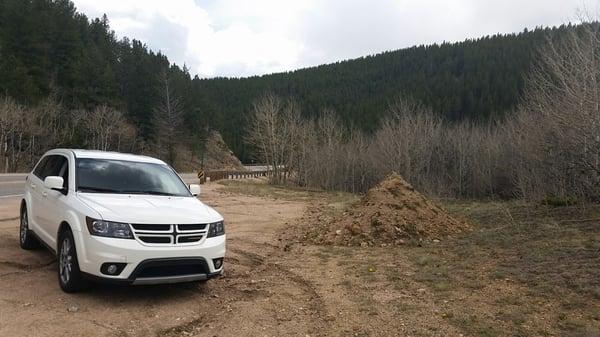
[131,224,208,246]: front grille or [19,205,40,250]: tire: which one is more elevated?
[131,224,208,246]: front grille

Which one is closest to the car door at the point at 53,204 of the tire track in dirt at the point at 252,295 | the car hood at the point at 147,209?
the car hood at the point at 147,209

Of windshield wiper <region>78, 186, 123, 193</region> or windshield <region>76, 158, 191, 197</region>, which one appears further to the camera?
windshield <region>76, 158, 191, 197</region>

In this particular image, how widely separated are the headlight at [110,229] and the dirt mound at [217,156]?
7275cm

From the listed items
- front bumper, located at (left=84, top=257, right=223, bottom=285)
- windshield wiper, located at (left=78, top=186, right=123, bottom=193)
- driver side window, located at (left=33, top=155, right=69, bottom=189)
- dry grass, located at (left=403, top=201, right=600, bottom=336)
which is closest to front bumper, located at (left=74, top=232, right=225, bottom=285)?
front bumper, located at (left=84, top=257, right=223, bottom=285)

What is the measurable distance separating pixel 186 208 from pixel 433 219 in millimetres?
7379

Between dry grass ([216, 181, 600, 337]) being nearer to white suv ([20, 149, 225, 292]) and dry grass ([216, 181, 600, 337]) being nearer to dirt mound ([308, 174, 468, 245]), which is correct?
dirt mound ([308, 174, 468, 245])

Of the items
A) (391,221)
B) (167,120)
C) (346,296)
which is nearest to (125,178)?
(346,296)

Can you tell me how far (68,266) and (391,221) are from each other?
7.27 meters

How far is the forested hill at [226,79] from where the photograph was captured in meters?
52.6

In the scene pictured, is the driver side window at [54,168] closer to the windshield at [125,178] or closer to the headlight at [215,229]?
the windshield at [125,178]

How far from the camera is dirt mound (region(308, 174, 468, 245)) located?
10797 millimetres

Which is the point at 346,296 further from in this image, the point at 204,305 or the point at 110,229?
the point at 110,229

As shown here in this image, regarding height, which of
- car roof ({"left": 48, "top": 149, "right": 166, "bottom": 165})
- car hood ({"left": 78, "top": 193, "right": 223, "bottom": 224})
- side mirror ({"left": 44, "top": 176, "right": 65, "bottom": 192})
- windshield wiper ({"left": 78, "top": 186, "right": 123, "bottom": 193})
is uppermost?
car roof ({"left": 48, "top": 149, "right": 166, "bottom": 165})

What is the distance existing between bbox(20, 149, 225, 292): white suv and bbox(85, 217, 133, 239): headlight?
0.04 ft
